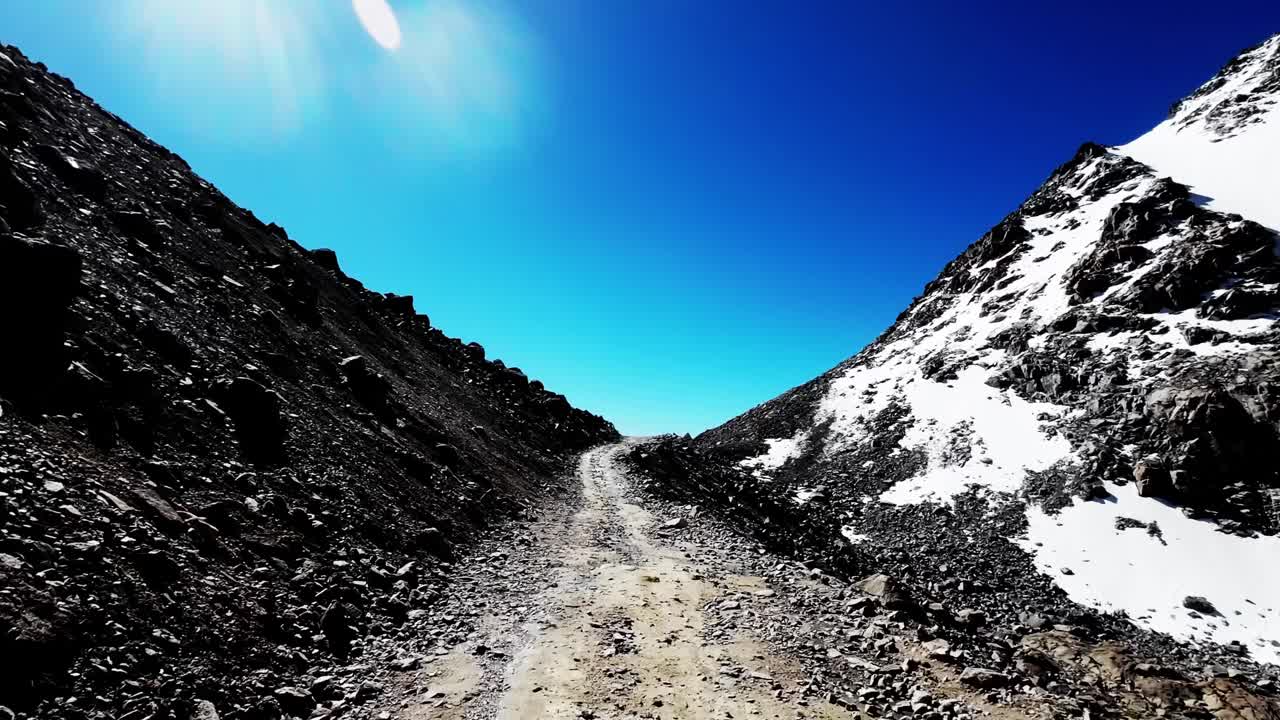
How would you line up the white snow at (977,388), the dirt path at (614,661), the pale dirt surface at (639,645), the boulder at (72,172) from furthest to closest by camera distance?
1. the white snow at (977,388)
2. the boulder at (72,172)
3. the pale dirt surface at (639,645)
4. the dirt path at (614,661)

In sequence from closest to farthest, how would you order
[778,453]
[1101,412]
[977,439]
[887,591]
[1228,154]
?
[887,591] → [1101,412] → [977,439] → [778,453] → [1228,154]

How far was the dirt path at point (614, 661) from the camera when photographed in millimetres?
9742

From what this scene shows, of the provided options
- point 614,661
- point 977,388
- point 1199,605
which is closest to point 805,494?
point 977,388

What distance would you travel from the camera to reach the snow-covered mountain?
3017cm

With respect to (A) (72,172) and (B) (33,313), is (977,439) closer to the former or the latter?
(B) (33,313)

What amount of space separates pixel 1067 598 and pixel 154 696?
39.9m

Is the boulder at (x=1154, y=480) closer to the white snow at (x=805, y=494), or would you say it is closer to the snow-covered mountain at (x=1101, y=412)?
the snow-covered mountain at (x=1101, y=412)

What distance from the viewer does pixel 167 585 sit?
30.7 ft

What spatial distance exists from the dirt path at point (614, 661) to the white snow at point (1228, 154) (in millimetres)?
72194

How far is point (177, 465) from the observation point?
41.1ft

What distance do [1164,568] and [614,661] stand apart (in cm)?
3681

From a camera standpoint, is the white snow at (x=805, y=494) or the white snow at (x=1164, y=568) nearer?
the white snow at (x=1164, y=568)

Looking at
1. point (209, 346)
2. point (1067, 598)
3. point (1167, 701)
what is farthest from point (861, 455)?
point (209, 346)

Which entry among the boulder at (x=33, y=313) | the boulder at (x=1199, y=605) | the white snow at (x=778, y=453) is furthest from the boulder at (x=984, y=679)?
the white snow at (x=778, y=453)
